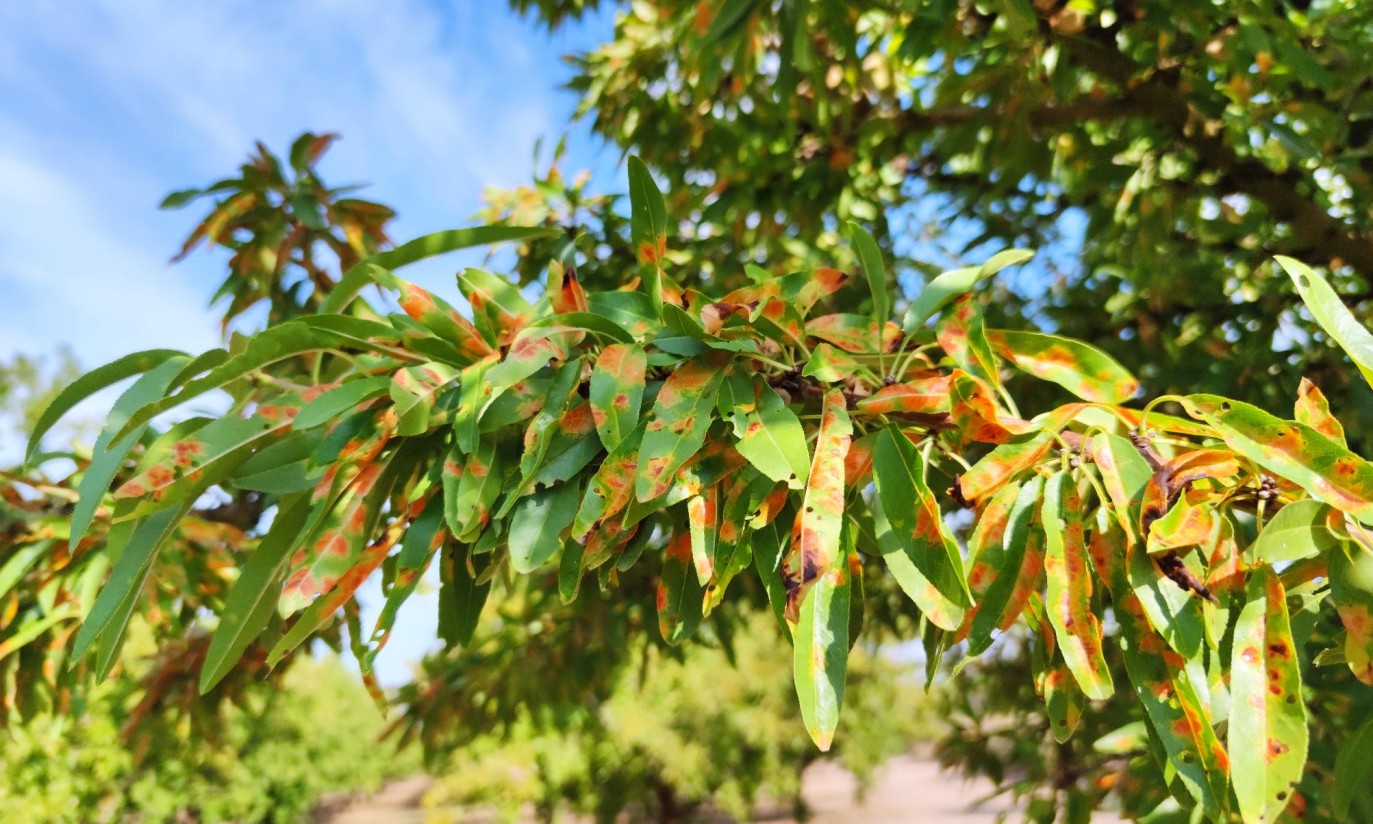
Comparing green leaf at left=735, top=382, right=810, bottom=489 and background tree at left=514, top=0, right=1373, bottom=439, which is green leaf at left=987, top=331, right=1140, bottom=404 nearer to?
green leaf at left=735, top=382, right=810, bottom=489

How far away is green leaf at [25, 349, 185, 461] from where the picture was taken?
0.66 metres

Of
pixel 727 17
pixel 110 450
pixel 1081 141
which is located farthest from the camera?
pixel 1081 141

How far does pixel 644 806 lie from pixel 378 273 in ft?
30.6

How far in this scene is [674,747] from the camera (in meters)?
7.98

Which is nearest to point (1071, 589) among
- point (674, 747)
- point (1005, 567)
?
point (1005, 567)

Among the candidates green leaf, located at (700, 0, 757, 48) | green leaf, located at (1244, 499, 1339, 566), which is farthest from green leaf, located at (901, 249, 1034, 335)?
green leaf, located at (700, 0, 757, 48)

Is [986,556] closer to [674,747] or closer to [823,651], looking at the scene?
[823,651]

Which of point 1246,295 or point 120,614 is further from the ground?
point 1246,295

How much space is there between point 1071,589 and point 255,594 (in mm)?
560

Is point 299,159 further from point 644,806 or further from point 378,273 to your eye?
point 644,806

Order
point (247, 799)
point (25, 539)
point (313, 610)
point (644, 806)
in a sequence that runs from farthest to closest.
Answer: point (644, 806) → point (247, 799) → point (25, 539) → point (313, 610)

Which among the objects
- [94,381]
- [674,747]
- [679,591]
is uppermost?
[94,381]

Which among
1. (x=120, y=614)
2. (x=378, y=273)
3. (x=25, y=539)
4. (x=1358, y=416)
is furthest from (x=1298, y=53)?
(x=25, y=539)

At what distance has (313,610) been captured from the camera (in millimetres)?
615
